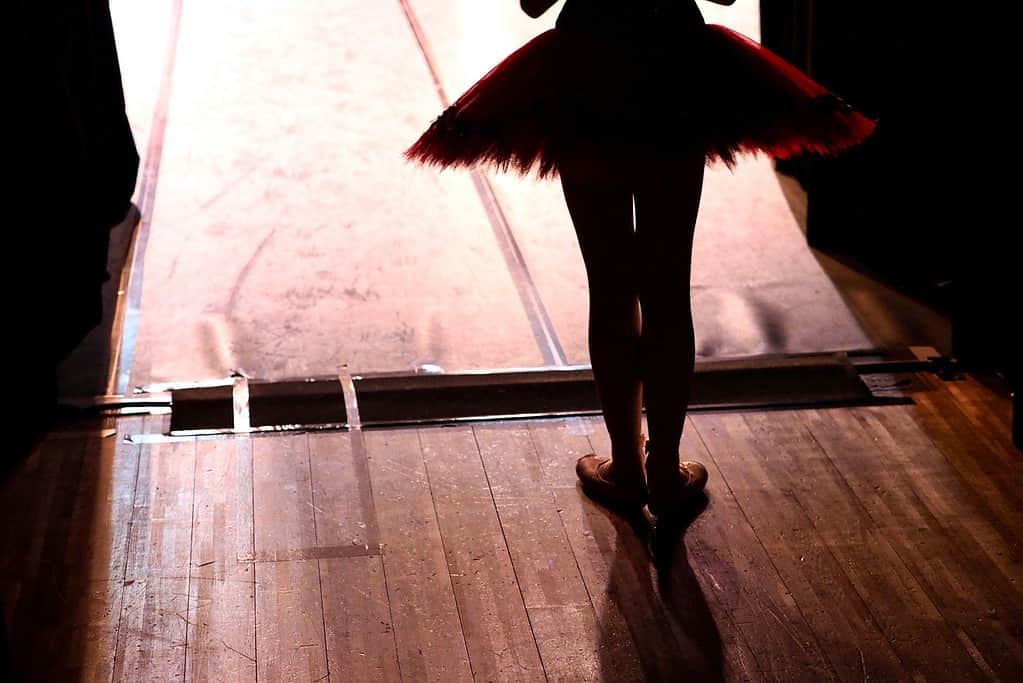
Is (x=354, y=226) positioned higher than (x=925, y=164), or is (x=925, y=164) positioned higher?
(x=925, y=164)

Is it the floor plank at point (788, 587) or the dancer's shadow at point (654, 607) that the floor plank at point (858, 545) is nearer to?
the floor plank at point (788, 587)

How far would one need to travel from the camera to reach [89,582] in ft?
7.62

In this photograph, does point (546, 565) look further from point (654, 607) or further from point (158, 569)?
point (158, 569)

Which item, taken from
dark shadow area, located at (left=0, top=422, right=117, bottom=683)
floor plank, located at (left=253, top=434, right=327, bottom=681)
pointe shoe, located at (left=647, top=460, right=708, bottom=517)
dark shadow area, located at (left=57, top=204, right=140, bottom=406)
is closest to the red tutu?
pointe shoe, located at (left=647, top=460, right=708, bottom=517)

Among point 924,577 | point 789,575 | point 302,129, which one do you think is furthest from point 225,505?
point 302,129

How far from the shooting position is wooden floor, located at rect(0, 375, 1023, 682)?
2148mm

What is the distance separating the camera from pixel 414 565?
94.1 inches

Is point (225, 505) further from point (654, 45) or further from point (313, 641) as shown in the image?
point (654, 45)

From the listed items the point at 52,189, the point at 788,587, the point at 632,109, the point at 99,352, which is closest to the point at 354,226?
the point at 99,352

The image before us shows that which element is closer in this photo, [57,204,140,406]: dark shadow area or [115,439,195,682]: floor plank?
[115,439,195,682]: floor plank

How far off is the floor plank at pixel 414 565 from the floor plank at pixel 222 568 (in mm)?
243

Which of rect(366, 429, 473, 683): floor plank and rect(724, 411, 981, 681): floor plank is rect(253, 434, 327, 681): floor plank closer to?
rect(366, 429, 473, 683): floor plank

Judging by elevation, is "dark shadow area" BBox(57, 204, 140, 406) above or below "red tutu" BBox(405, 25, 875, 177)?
below

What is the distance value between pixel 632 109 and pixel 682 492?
0.77 metres
